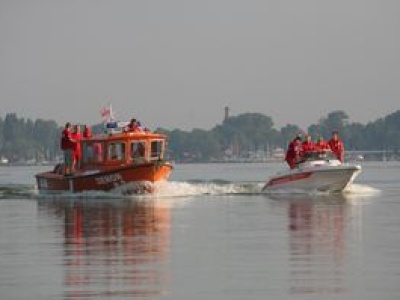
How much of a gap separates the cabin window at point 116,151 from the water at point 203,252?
863 centimetres

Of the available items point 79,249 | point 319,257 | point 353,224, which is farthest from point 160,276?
point 353,224

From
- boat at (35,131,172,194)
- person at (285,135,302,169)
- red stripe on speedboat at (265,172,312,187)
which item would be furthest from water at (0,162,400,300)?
person at (285,135,302,169)

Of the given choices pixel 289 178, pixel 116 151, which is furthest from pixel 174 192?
pixel 289 178

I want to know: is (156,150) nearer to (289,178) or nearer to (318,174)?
(289,178)

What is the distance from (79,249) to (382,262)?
18.0 ft

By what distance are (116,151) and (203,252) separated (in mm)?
25126

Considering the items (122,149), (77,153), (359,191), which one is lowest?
(359,191)

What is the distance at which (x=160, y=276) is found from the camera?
18375 mm

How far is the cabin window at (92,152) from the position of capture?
153 ft

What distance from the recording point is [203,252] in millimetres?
21734

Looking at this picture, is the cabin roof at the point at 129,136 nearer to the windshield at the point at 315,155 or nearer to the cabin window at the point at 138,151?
the cabin window at the point at 138,151

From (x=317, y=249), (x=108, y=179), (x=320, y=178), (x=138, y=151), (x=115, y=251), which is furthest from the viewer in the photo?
(x=138, y=151)

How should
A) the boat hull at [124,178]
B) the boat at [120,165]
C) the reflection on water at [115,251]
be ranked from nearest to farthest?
the reflection on water at [115,251], the boat hull at [124,178], the boat at [120,165]

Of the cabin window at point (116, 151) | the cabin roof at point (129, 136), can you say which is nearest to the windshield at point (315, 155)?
the cabin roof at point (129, 136)
